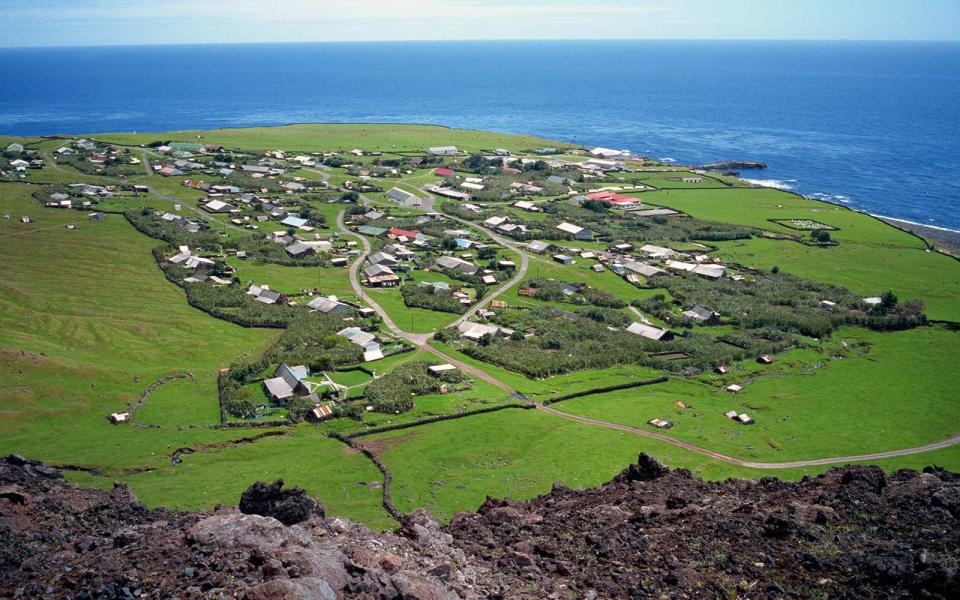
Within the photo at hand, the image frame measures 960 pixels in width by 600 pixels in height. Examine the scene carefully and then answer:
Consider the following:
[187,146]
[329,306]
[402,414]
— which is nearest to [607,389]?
[402,414]

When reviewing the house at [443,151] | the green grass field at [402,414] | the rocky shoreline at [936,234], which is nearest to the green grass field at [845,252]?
the green grass field at [402,414]

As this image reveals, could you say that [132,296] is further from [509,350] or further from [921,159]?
[921,159]

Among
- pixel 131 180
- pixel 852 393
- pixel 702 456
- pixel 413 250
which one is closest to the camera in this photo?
pixel 702 456

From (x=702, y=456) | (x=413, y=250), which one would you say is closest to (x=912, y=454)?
(x=702, y=456)

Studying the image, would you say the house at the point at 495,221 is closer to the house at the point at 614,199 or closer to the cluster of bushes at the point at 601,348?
the house at the point at 614,199

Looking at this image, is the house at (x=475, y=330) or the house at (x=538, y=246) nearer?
the house at (x=475, y=330)

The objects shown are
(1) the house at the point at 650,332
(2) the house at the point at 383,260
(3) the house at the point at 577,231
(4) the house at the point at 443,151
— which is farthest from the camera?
(4) the house at the point at 443,151
